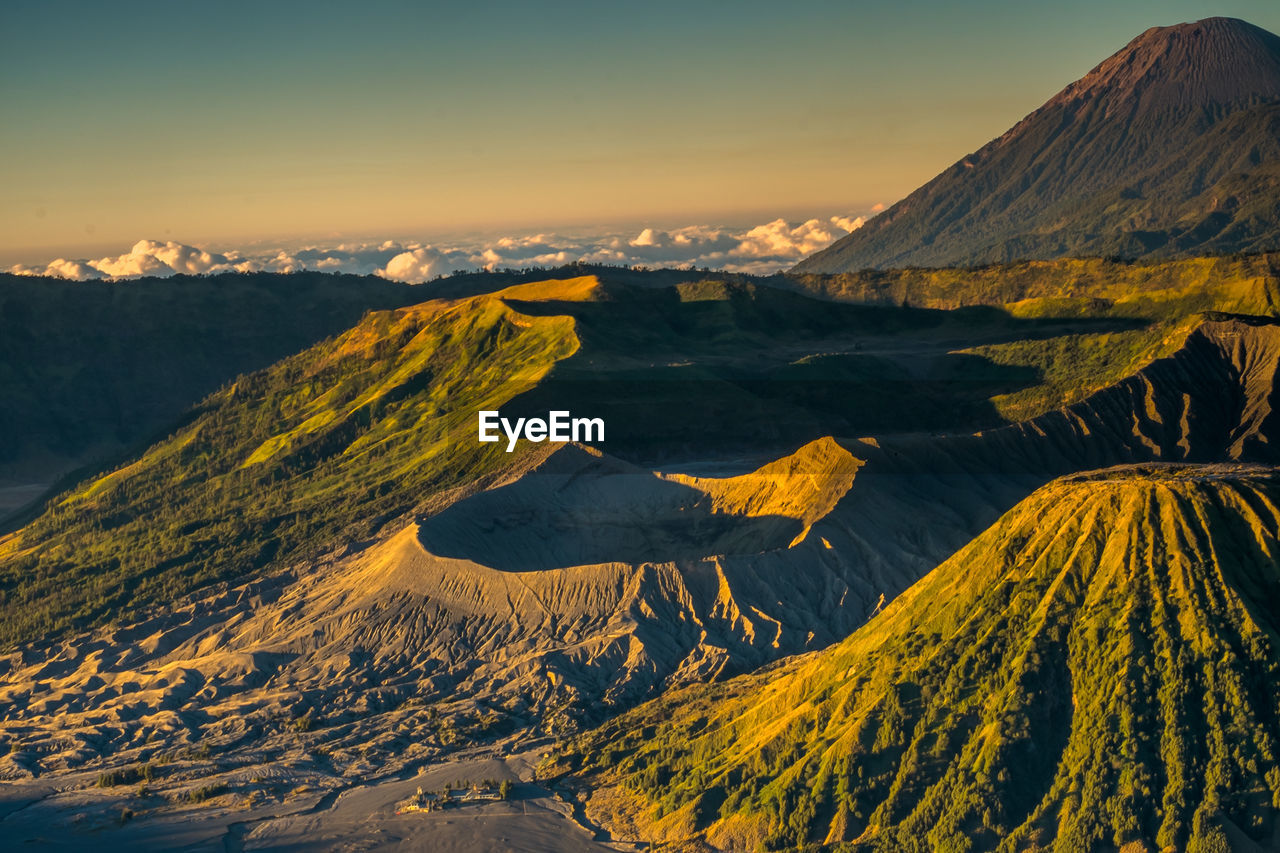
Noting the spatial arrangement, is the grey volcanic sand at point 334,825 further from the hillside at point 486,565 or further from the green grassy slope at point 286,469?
the green grassy slope at point 286,469

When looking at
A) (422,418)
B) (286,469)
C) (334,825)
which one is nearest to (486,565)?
(334,825)

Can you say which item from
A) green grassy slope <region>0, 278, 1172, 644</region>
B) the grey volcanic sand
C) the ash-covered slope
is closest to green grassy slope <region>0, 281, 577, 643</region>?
green grassy slope <region>0, 278, 1172, 644</region>

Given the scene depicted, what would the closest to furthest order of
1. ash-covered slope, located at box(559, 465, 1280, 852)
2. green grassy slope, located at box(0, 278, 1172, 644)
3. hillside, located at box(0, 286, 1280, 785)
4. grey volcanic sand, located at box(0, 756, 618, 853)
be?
ash-covered slope, located at box(559, 465, 1280, 852) < grey volcanic sand, located at box(0, 756, 618, 853) < hillside, located at box(0, 286, 1280, 785) < green grassy slope, located at box(0, 278, 1172, 644)

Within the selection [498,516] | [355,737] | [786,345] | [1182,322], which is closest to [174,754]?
[355,737]

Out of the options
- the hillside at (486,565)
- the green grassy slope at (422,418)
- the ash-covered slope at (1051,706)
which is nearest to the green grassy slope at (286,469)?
the green grassy slope at (422,418)

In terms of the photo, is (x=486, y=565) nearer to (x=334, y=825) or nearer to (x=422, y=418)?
(x=334, y=825)

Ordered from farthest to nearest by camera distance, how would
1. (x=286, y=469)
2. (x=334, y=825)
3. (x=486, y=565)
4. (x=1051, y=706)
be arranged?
(x=286, y=469) → (x=486, y=565) → (x=334, y=825) → (x=1051, y=706)

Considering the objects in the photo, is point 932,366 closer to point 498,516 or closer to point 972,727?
point 498,516

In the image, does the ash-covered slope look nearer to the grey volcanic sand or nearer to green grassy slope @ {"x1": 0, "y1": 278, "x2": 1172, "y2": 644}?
the grey volcanic sand

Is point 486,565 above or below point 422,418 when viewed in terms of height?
below
